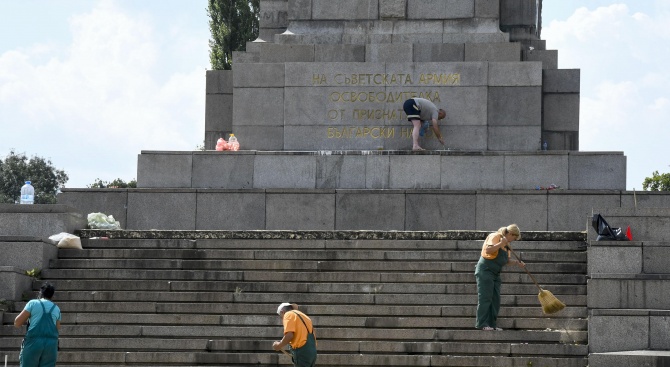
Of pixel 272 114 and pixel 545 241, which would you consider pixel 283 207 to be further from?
pixel 545 241

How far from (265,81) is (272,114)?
0.69 m

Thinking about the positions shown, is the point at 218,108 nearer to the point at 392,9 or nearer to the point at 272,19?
the point at 272,19

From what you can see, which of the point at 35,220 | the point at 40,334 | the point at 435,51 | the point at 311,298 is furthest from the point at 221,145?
the point at 40,334

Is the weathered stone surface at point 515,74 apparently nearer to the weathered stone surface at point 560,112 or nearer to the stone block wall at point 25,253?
the weathered stone surface at point 560,112

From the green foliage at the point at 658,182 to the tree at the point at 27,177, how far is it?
71.0ft

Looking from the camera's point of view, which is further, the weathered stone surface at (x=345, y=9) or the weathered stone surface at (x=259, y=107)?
the weathered stone surface at (x=345, y=9)

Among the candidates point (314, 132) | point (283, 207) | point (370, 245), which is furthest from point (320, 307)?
point (314, 132)

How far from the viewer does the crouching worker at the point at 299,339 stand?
16.4m

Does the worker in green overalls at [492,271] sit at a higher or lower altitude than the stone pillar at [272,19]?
lower

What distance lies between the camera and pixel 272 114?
1124 inches

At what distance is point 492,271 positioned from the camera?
62.6 feet

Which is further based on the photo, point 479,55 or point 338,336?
point 479,55

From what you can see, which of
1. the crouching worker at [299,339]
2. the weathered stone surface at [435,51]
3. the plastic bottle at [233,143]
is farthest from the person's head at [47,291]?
the weathered stone surface at [435,51]

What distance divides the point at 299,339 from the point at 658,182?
31.6 m
